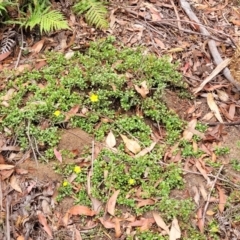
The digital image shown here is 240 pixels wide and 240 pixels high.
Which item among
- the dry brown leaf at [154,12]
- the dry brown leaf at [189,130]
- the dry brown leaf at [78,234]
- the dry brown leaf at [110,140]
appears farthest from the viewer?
the dry brown leaf at [154,12]

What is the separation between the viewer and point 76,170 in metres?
3.92

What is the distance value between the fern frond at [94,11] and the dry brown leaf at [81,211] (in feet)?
6.56

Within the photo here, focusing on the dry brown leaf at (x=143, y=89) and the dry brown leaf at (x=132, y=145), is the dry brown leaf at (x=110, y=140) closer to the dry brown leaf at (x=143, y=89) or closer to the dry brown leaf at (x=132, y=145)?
the dry brown leaf at (x=132, y=145)

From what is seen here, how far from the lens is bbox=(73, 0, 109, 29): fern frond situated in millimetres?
4836

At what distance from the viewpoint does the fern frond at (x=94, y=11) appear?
4836 millimetres

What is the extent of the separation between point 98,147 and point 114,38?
4.19ft

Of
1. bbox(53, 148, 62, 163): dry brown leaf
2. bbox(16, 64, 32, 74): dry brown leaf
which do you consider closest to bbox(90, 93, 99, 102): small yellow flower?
bbox(53, 148, 62, 163): dry brown leaf

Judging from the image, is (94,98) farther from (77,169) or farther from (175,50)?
(175,50)

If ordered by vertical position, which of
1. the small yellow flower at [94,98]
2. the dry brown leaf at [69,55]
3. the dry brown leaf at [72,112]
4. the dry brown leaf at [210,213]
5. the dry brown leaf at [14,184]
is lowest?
the dry brown leaf at [210,213]

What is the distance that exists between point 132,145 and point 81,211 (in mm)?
762

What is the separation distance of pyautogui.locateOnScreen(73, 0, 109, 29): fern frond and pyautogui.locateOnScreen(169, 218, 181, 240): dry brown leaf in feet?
7.23

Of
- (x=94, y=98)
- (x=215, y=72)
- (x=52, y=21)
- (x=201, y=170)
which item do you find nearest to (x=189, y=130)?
(x=201, y=170)

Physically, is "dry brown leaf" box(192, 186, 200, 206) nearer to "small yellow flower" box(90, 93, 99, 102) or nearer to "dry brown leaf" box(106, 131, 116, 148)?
"dry brown leaf" box(106, 131, 116, 148)

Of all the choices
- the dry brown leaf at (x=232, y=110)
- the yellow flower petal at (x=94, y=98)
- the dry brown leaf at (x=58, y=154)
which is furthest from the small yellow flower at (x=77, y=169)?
the dry brown leaf at (x=232, y=110)
